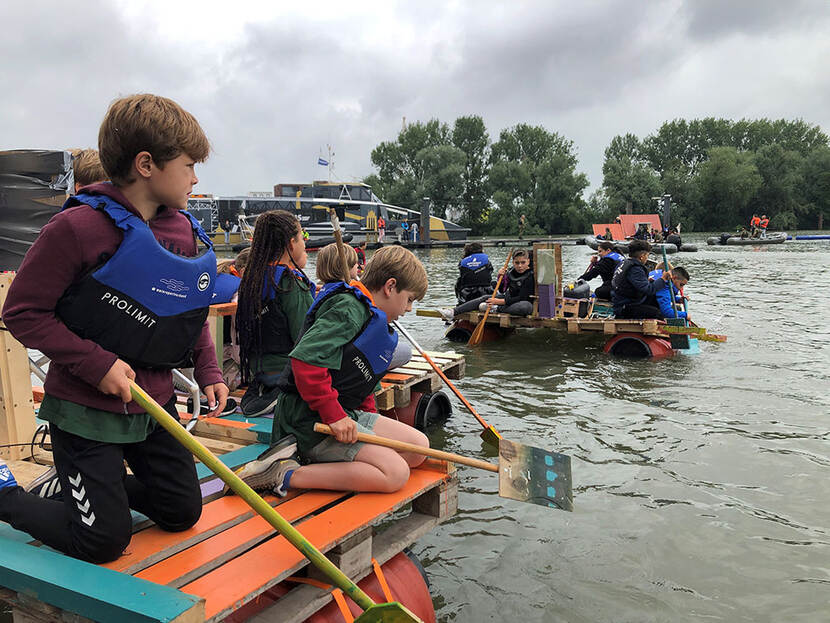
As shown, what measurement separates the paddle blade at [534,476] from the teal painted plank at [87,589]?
80.3 inches

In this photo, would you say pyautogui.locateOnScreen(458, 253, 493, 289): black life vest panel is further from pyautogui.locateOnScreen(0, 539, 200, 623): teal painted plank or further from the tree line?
the tree line

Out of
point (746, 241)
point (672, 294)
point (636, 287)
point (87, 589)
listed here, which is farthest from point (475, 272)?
point (746, 241)

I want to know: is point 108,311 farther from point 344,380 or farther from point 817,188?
point 817,188

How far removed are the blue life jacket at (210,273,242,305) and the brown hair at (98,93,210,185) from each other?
2.93 m

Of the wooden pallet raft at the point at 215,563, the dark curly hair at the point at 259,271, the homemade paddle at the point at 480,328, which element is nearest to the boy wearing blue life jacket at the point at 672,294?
the homemade paddle at the point at 480,328

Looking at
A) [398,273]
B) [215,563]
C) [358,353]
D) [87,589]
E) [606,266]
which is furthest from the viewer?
[606,266]

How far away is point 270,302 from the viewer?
4352 millimetres

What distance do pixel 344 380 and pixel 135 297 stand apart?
1.14 metres

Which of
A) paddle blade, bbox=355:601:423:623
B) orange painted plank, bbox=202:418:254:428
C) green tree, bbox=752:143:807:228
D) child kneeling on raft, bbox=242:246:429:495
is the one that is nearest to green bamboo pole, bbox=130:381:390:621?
paddle blade, bbox=355:601:423:623

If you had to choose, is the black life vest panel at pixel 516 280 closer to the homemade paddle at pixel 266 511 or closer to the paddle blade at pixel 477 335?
the paddle blade at pixel 477 335

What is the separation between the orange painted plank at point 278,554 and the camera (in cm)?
211

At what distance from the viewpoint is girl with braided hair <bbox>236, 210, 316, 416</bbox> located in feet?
14.2

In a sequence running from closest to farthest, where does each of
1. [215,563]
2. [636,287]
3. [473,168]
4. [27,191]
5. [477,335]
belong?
[215,563], [27,191], [636,287], [477,335], [473,168]

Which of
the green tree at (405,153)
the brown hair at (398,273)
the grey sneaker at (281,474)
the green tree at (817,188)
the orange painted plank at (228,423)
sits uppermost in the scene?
the green tree at (405,153)
